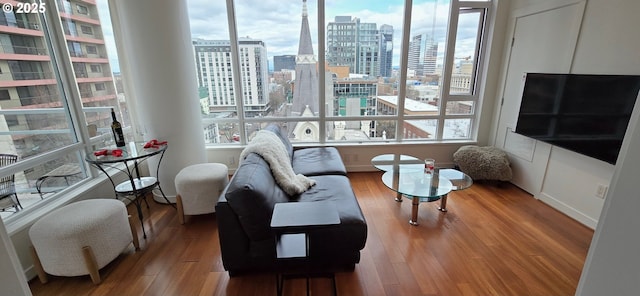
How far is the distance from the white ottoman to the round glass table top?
5.46 feet

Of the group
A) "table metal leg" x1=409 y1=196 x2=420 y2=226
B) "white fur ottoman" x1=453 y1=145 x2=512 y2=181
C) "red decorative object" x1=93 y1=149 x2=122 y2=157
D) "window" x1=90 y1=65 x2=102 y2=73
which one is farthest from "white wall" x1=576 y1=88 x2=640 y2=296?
"window" x1=90 y1=65 x2=102 y2=73

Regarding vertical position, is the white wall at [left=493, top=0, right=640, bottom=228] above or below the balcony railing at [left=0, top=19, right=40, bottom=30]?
below

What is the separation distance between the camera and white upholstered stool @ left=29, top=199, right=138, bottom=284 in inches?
67.3

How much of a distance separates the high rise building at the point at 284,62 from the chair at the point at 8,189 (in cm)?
262

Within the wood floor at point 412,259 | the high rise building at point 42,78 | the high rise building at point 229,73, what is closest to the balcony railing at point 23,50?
the high rise building at point 42,78

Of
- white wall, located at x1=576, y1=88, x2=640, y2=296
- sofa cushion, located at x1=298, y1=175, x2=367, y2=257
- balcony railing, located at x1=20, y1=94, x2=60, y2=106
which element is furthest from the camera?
balcony railing, located at x1=20, y1=94, x2=60, y2=106

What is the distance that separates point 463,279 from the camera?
1.88m

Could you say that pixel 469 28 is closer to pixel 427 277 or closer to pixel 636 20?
pixel 636 20

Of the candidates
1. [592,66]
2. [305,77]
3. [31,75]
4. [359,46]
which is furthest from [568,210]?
[31,75]

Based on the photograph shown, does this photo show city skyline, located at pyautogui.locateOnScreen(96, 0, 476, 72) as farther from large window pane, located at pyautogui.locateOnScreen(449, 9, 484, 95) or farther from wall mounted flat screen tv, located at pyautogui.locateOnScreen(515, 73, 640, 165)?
wall mounted flat screen tv, located at pyautogui.locateOnScreen(515, 73, 640, 165)

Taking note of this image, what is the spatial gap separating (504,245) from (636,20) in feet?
6.79

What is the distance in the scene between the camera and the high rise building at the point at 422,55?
11.7 feet

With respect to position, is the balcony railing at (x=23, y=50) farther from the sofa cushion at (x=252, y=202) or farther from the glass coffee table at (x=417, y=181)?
the glass coffee table at (x=417, y=181)

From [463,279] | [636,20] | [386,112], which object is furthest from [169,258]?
[636,20]
